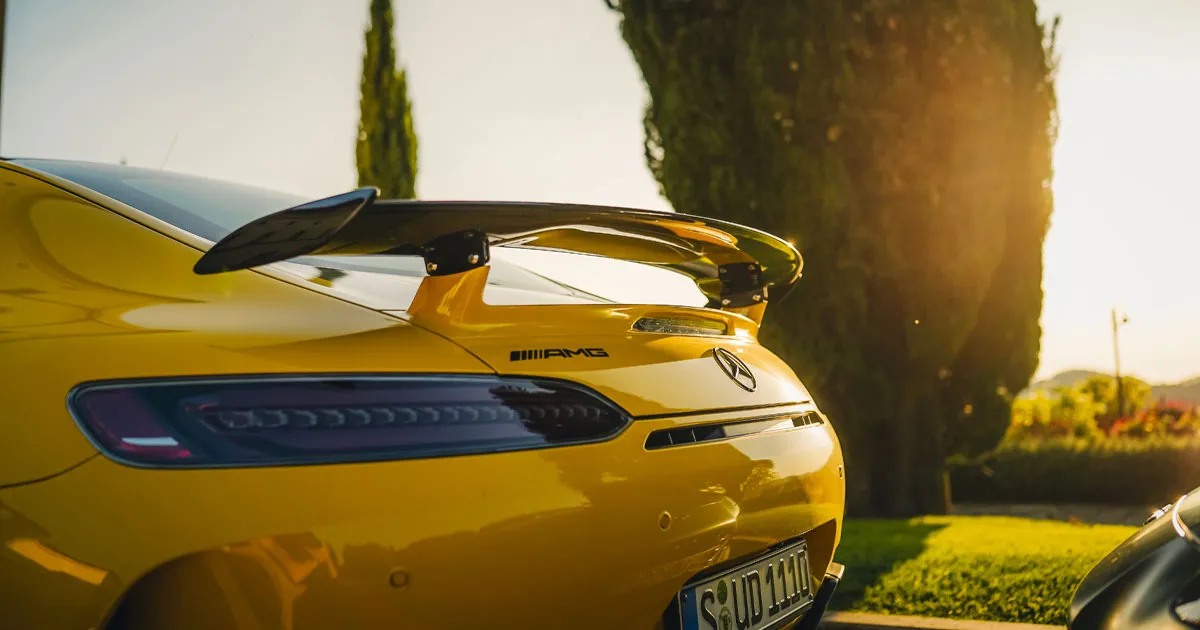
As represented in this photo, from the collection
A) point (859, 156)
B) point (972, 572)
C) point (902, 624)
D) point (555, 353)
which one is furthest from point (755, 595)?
point (859, 156)

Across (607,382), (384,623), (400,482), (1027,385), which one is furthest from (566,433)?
(1027,385)

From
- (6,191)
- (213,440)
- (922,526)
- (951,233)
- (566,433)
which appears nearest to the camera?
(213,440)

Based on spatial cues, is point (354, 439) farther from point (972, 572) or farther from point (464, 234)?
point (972, 572)

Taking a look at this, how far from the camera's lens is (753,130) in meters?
8.67

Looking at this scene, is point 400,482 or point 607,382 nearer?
point 400,482

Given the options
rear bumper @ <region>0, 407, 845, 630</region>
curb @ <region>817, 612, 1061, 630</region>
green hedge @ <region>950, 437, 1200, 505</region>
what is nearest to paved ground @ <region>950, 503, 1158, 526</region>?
green hedge @ <region>950, 437, 1200, 505</region>

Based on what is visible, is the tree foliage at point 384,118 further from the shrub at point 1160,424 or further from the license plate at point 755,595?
the license plate at point 755,595

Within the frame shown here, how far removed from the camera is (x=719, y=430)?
1.77 m

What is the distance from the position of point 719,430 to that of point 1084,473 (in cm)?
1439

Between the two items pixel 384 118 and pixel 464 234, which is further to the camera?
pixel 384 118

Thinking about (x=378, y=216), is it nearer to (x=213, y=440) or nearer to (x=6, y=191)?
(x=213, y=440)

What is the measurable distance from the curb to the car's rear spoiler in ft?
6.79

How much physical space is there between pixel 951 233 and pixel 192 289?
312 inches

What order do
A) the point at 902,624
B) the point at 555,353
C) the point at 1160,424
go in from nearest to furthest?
1. the point at 555,353
2. the point at 902,624
3. the point at 1160,424
